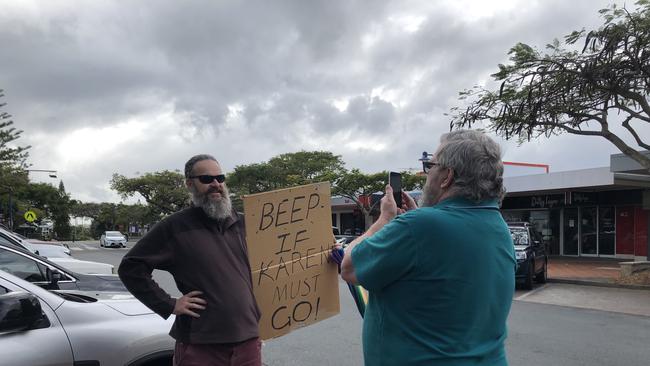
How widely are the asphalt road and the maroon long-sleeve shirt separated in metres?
3.63

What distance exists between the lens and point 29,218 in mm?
32625

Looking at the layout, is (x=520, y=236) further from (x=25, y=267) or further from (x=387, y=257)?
(x=387, y=257)

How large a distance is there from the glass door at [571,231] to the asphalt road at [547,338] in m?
14.1

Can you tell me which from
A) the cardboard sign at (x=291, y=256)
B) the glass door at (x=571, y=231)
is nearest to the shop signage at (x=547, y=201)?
the glass door at (x=571, y=231)

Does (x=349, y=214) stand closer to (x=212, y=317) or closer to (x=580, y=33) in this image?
(x=580, y=33)

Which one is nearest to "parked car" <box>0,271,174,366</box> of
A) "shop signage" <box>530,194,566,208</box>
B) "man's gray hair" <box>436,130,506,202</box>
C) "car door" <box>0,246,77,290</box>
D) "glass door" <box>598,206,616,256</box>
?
"man's gray hair" <box>436,130,506,202</box>

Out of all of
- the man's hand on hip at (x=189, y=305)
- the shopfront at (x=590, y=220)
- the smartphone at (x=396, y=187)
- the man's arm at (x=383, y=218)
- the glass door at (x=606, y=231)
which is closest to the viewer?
the man's arm at (x=383, y=218)

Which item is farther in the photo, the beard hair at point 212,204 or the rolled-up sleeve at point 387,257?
the beard hair at point 212,204

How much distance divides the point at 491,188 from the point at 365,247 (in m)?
0.50

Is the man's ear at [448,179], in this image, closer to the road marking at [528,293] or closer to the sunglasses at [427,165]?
the sunglasses at [427,165]

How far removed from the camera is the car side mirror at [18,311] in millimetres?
2773

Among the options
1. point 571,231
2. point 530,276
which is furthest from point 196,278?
A: point 571,231

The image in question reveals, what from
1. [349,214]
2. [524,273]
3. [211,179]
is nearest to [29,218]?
[349,214]

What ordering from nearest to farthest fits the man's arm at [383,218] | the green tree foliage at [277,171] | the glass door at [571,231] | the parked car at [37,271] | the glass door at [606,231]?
the man's arm at [383,218] → the parked car at [37,271] → the glass door at [606,231] → the glass door at [571,231] → the green tree foliage at [277,171]
